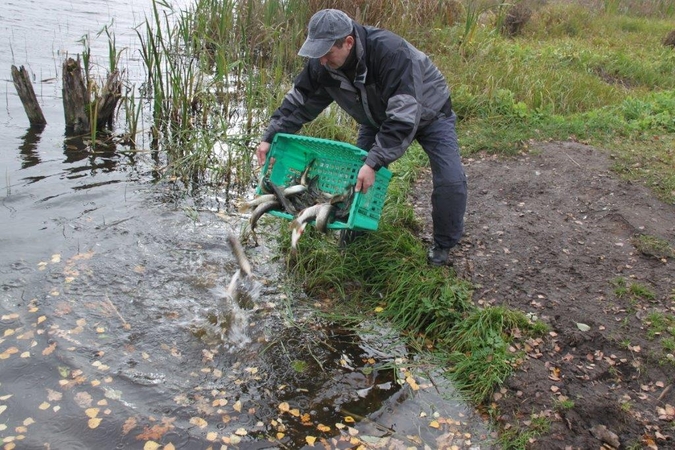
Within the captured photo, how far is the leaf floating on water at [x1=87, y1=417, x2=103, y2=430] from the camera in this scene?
323cm

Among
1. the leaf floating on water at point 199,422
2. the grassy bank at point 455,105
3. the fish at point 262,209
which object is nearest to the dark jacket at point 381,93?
the fish at point 262,209

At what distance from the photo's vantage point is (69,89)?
6.77 m

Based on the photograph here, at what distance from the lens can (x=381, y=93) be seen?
13.3ft

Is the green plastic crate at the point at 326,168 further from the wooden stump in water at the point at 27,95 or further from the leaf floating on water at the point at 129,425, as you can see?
the wooden stump in water at the point at 27,95

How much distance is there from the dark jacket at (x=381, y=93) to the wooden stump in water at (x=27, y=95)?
149 inches

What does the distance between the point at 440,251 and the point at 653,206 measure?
2.24 m

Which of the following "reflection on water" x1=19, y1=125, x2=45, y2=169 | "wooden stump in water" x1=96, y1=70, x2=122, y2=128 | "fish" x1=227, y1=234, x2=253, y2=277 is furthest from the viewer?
"wooden stump in water" x1=96, y1=70, x2=122, y2=128

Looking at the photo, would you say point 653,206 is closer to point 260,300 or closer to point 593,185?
point 593,185

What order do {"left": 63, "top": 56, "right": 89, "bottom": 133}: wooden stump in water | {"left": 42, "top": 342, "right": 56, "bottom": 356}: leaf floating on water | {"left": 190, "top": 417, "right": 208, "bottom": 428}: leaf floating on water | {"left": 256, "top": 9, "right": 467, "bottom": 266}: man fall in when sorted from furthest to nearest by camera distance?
{"left": 63, "top": 56, "right": 89, "bottom": 133}: wooden stump in water, {"left": 256, "top": 9, "right": 467, "bottom": 266}: man, {"left": 42, "top": 342, "right": 56, "bottom": 356}: leaf floating on water, {"left": 190, "top": 417, "right": 208, "bottom": 428}: leaf floating on water

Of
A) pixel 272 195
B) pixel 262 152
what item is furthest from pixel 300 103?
pixel 272 195

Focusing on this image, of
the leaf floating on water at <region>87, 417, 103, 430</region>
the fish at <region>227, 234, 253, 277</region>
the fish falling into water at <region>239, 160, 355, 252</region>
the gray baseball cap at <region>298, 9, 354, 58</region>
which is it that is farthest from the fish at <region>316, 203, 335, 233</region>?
the leaf floating on water at <region>87, 417, 103, 430</region>

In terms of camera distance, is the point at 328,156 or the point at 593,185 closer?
the point at 328,156

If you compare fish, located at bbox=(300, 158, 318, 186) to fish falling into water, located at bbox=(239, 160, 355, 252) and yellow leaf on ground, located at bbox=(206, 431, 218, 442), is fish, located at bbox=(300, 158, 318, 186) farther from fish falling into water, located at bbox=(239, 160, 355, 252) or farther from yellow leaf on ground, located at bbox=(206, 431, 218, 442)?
yellow leaf on ground, located at bbox=(206, 431, 218, 442)

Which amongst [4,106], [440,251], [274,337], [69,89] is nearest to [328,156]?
[440,251]
